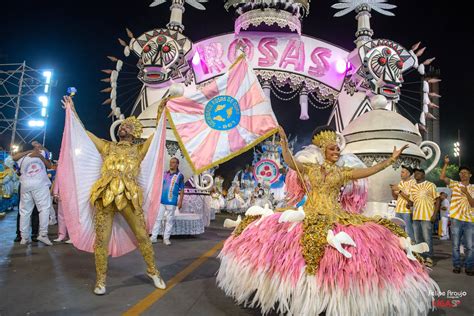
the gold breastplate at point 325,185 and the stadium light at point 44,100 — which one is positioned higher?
the stadium light at point 44,100

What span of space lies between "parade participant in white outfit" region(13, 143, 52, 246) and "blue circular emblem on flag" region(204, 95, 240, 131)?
387 cm

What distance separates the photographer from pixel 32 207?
6465mm

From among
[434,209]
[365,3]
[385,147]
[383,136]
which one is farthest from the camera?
[365,3]

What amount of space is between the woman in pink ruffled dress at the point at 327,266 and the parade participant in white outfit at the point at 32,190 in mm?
4626

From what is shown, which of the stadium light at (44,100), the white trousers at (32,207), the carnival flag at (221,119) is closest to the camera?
the carnival flag at (221,119)

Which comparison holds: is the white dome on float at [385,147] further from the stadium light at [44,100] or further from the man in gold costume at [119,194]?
the stadium light at [44,100]

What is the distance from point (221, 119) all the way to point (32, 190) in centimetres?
421

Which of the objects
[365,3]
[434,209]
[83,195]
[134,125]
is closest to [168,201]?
[83,195]

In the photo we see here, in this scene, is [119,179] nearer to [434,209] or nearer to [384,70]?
[434,209]

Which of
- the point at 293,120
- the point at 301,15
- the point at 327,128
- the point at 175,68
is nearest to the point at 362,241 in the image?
the point at 327,128

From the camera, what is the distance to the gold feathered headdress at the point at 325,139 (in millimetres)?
3746

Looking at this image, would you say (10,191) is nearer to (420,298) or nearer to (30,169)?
(30,169)

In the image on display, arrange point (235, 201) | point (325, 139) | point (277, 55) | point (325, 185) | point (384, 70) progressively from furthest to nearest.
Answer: point (235, 201) < point (277, 55) < point (384, 70) < point (325, 139) < point (325, 185)

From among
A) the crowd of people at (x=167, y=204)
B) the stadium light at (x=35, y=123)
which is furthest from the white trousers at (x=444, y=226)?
the stadium light at (x=35, y=123)
